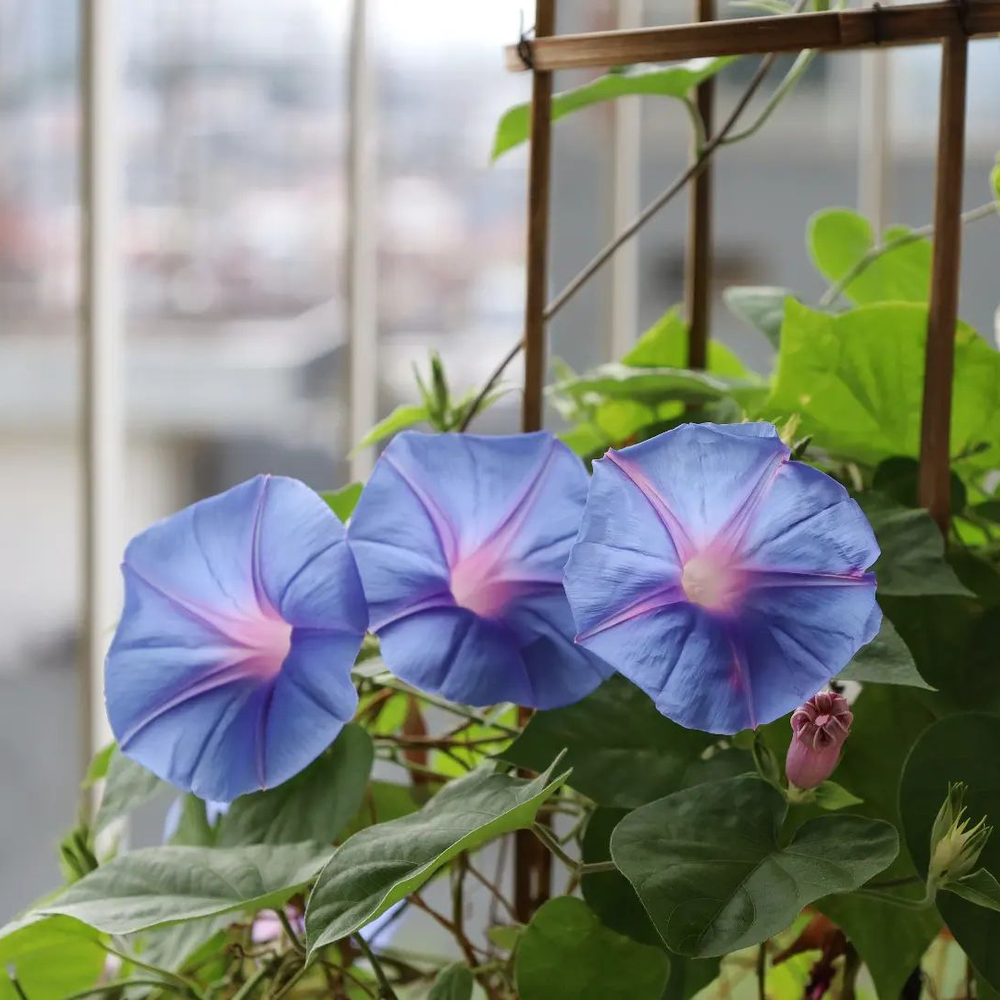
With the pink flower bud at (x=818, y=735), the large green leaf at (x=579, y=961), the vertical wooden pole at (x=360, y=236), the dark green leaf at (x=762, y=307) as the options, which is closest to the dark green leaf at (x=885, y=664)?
→ the pink flower bud at (x=818, y=735)

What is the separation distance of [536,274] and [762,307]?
0.15 m

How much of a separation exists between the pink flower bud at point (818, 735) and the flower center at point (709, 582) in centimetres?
4

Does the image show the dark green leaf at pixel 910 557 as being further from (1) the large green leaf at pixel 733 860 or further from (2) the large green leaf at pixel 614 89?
(2) the large green leaf at pixel 614 89

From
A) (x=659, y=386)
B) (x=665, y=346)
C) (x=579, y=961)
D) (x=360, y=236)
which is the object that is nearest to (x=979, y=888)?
(x=579, y=961)

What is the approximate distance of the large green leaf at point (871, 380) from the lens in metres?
0.49

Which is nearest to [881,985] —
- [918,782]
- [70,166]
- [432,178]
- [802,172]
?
[918,782]

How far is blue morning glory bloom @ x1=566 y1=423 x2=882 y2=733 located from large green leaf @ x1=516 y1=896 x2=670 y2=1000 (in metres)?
0.10

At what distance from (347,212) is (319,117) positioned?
1.20 ft

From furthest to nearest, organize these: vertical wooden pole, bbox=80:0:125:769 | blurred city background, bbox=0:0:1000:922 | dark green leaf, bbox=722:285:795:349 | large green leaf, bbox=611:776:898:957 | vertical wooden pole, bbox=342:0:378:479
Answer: vertical wooden pole, bbox=342:0:378:479 → blurred city background, bbox=0:0:1000:922 → vertical wooden pole, bbox=80:0:125:769 → dark green leaf, bbox=722:285:795:349 → large green leaf, bbox=611:776:898:957

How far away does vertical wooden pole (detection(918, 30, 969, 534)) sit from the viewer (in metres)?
0.42

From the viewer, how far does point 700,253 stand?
596 millimetres

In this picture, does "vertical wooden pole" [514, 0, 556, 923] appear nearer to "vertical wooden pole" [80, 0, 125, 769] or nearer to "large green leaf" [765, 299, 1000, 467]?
"large green leaf" [765, 299, 1000, 467]

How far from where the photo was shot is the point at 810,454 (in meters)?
0.53

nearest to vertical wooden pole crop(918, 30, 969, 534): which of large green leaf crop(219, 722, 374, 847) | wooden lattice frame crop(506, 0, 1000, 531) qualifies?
wooden lattice frame crop(506, 0, 1000, 531)
